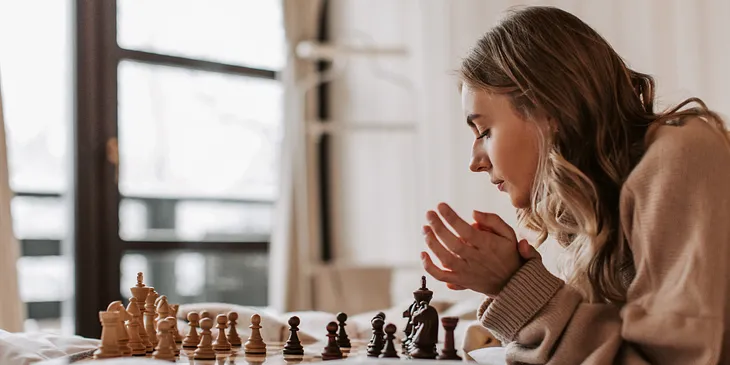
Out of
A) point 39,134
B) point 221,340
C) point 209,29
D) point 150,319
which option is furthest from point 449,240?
point 209,29

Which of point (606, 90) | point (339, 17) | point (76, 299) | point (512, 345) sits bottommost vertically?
point (76, 299)

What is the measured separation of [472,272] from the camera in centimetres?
126

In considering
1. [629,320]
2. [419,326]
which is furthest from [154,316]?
[629,320]

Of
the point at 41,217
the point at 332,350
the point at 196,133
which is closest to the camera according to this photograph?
the point at 332,350

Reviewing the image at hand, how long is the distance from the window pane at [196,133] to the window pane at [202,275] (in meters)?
0.29

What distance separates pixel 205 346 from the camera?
1395 millimetres

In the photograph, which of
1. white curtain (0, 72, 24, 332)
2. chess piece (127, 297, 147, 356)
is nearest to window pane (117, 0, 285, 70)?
white curtain (0, 72, 24, 332)

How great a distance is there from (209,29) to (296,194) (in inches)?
34.9

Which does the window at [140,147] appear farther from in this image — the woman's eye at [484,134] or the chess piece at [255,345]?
the woman's eye at [484,134]

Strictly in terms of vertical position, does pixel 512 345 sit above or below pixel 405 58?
below

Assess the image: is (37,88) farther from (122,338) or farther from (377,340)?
(377,340)

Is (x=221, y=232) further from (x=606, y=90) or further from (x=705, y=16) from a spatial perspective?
(x=606, y=90)

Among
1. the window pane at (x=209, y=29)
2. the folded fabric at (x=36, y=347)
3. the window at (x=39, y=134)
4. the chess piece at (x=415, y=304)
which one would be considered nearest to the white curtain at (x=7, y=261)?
the window at (x=39, y=134)

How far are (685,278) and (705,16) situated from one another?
1.95 meters
